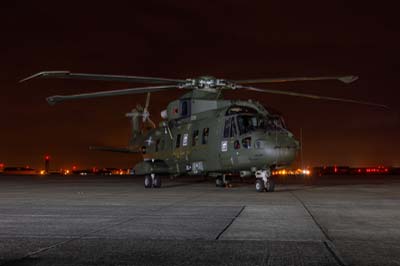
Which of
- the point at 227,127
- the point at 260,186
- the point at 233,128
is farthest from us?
the point at 227,127

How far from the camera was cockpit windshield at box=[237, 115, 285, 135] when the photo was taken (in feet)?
69.6

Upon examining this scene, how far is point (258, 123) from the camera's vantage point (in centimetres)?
2138

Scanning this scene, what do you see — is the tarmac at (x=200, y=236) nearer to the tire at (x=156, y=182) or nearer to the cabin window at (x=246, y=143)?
the cabin window at (x=246, y=143)

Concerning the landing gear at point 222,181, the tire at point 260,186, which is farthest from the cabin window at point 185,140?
the tire at point 260,186

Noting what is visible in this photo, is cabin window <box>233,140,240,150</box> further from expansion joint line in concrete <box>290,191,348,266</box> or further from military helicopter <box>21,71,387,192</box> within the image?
expansion joint line in concrete <box>290,191,348,266</box>

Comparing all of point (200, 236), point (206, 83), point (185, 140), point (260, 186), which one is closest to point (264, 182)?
point (260, 186)

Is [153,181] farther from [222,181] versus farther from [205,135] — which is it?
[205,135]

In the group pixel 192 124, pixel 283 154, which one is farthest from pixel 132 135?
pixel 283 154

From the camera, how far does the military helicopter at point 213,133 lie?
20.5 meters

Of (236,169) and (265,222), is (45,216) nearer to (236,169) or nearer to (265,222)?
(265,222)

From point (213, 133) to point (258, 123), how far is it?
2.90 metres

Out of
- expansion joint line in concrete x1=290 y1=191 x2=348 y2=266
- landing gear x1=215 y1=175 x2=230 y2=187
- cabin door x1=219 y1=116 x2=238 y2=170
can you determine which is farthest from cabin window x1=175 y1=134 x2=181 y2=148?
expansion joint line in concrete x1=290 y1=191 x2=348 y2=266

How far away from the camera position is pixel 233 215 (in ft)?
39.2

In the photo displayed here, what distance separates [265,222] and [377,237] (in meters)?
2.66
